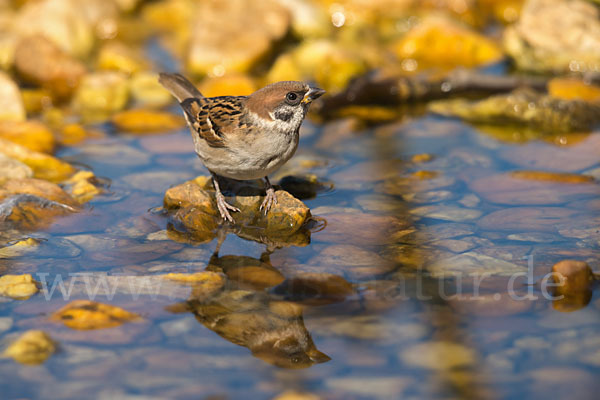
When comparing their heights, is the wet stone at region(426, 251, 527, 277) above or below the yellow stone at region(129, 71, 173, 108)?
below

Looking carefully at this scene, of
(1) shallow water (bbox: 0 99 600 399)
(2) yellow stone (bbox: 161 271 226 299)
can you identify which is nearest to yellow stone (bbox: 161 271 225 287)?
(2) yellow stone (bbox: 161 271 226 299)

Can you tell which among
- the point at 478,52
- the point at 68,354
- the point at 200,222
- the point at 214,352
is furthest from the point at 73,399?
the point at 478,52

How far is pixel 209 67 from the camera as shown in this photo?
9844mm

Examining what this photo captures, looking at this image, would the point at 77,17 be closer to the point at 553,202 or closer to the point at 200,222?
the point at 200,222

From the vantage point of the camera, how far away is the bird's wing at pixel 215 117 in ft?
19.0

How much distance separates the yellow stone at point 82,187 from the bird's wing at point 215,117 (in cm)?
107

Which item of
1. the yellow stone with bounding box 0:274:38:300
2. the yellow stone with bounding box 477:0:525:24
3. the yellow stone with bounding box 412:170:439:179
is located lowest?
the yellow stone with bounding box 0:274:38:300

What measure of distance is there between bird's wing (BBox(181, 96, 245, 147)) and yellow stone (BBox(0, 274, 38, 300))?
1.80 meters

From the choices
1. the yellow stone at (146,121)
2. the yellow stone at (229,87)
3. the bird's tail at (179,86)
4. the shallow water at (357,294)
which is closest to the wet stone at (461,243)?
the shallow water at (357,294)

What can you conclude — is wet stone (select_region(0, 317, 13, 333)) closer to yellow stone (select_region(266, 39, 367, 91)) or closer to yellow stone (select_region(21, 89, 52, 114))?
yellow stone (select_region(21, 89, 52, 114))

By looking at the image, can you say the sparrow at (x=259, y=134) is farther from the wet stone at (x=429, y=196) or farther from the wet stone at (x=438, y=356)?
the wet stone at (x=438, y=356)

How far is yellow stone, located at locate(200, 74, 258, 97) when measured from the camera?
8719mm

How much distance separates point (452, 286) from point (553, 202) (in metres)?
1.77

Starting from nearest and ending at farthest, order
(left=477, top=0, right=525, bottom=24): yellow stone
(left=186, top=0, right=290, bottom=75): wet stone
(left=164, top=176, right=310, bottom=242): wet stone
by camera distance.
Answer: (left=164, top=176, right=310, bottom=242): wet stone < (left=186, top=0, right=290, bottom=75): wet stone < (left=477, top=0, right=525, bottom=24): yellow stone
